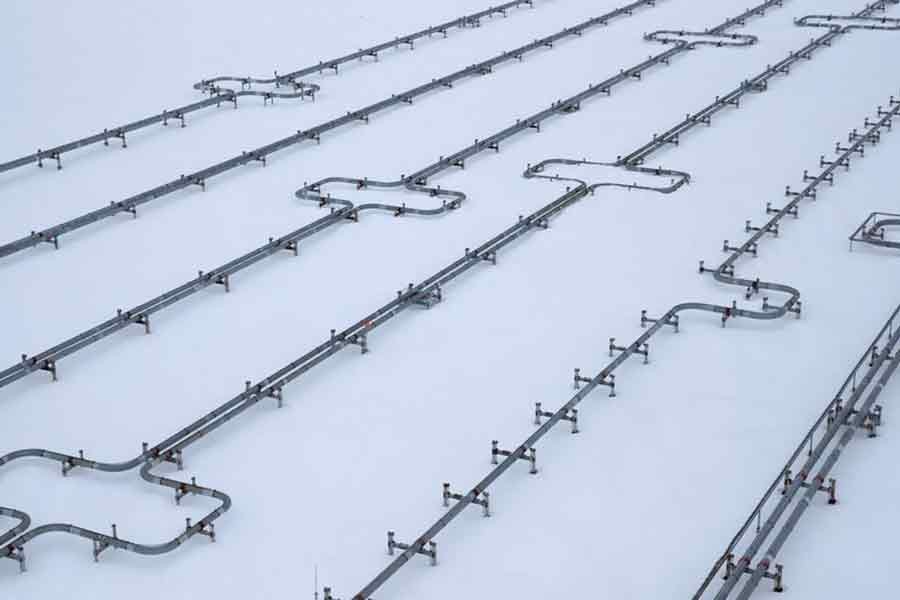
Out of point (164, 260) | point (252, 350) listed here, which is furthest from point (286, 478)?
point (164, 260)

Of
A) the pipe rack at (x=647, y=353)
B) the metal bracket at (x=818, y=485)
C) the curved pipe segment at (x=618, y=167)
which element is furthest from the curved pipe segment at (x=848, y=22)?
the metal bracket at (x=818, y=485)

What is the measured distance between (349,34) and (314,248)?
38.9 feet

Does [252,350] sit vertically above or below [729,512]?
above

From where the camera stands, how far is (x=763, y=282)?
12.3 meters

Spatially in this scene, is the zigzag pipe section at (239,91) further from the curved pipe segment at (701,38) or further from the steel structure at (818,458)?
the steel structure at (818,458)

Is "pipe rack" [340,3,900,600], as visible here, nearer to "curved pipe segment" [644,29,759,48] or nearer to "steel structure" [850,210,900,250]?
"steel structure" [850,210,900,250]

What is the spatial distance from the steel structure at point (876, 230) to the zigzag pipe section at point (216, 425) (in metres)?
Result: 3.52

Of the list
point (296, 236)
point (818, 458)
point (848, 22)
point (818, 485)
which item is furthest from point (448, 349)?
point (848, 22)

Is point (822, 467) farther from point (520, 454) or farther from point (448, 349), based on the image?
point (448, 349)

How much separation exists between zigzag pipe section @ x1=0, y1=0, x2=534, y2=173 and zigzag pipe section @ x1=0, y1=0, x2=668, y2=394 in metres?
3.65

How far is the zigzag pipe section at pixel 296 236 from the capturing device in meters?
10.9

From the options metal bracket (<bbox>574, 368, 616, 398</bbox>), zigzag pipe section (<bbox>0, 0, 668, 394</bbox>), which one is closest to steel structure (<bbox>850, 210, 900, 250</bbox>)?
metal bracket (<bbox>574, 368, 616, 398</bbox>)

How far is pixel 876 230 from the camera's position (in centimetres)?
1364

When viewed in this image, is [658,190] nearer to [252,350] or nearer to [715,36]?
[252,350]
